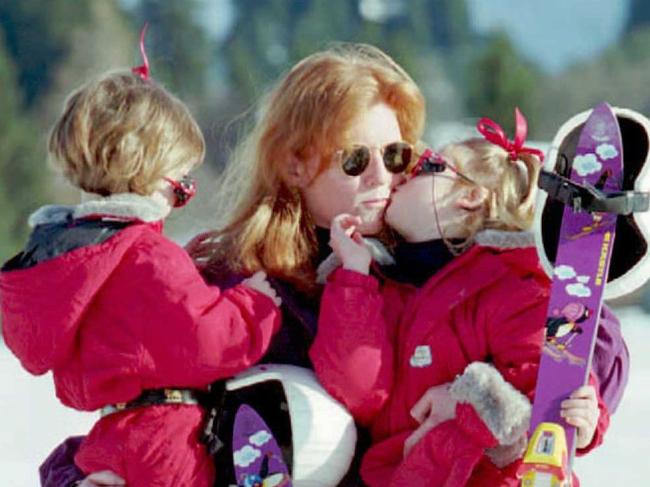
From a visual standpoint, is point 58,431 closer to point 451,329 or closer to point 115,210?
point 115,210

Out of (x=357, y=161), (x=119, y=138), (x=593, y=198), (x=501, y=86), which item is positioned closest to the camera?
(x=593, y=198)

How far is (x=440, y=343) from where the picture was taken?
9.21ft

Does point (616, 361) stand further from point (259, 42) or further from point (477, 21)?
point (477, 21)

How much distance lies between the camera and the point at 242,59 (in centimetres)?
2938

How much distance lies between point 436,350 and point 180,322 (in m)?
0.53

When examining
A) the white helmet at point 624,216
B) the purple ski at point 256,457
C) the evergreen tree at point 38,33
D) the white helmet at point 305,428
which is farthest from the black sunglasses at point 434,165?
the evergreen tree at point 38,33

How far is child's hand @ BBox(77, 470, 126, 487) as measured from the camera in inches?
113

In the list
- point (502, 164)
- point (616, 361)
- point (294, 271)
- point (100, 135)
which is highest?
point (100, 135)

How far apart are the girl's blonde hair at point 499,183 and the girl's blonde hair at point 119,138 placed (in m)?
0.61

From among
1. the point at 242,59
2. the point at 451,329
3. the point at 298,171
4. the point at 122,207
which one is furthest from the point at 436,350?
the point at 242,59

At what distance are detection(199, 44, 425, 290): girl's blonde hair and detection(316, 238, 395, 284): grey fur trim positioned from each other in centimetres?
3

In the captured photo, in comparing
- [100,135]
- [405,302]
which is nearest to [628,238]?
[405,302]

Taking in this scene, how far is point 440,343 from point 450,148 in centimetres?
46

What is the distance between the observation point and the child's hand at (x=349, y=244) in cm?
289
